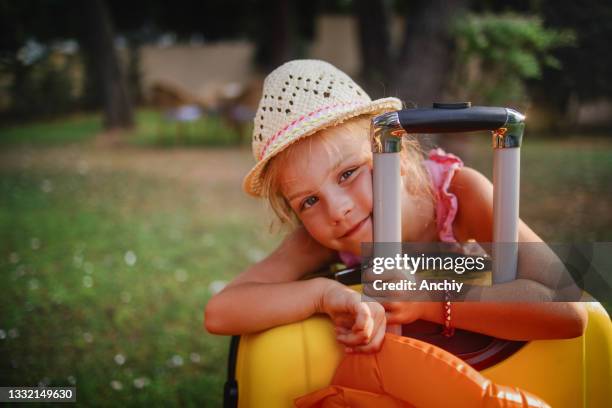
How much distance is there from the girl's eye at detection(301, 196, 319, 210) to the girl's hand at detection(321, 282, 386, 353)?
0.24m

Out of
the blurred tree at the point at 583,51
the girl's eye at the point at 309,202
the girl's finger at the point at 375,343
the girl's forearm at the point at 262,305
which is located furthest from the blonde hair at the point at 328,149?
the blurred tree at the point at 583,51

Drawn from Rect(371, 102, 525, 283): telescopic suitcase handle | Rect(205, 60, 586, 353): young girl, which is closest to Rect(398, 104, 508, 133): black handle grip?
Rect(371, 102, 525, 283): telescopic suitcase handle

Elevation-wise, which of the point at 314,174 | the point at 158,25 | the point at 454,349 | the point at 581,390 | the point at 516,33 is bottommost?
the point at 581,390

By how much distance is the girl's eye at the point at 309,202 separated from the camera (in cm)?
152

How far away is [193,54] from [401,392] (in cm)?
1933

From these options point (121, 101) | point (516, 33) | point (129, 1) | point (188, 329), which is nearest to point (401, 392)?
point (188, 329)

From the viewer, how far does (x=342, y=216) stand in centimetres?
146

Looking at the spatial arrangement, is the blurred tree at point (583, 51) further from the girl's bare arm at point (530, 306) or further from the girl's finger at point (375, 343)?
the girl's finger at point (375, 343)

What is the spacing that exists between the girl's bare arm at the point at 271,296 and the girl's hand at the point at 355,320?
0.06m

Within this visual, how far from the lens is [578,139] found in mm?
5430

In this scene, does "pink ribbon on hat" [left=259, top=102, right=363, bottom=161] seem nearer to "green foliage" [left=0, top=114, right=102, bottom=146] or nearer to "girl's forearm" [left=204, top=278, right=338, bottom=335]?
"girl's forearm" [left=204, top=278, right=338, bottom=335]

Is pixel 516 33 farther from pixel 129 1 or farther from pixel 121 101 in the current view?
pixel 129 1

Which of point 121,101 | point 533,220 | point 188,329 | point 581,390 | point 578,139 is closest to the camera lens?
point 581,390

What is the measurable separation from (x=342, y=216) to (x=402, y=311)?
269mm
